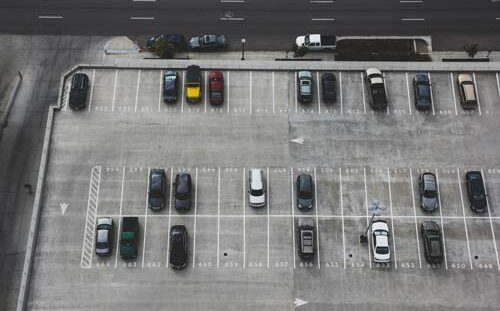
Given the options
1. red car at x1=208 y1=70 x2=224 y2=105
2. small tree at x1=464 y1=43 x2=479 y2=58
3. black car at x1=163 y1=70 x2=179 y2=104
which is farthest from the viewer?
small tree at x1=464 y1=43 x2=479 y2=58

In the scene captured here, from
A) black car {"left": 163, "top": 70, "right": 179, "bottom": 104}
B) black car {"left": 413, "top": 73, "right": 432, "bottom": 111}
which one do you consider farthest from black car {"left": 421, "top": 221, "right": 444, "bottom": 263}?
black car {"left": 163, "top": 70, "right": 179, "bottom": 104}

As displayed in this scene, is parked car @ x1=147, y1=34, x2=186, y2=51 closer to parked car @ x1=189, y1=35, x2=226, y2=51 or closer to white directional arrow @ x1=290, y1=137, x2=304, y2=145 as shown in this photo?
parked car @ x1=189, y1=35, x2=226, y2=51

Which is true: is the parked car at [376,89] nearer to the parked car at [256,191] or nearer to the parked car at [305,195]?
the parked car at [305,195]

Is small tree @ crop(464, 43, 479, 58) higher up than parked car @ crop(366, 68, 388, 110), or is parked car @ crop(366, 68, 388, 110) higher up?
small tree @ crop(464, 43, 479, 58)

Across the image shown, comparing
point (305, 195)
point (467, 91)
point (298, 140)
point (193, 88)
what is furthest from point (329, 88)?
point (467, 91)

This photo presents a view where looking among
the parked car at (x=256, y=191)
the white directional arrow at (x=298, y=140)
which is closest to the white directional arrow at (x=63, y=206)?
the parked car at (x=256, y=191)

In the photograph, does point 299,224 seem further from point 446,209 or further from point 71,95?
point 71,95
